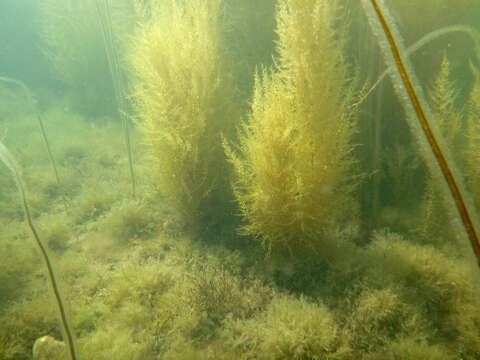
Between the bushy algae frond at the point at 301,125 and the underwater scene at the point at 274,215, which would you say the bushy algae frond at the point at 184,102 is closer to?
the underwater scene at the point at 274,215

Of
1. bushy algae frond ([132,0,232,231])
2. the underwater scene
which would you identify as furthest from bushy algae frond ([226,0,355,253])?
bushy algae frond ([132,0,232,231])

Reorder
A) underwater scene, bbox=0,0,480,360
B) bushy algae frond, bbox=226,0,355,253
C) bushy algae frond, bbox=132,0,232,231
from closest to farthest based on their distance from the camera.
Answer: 1. underwater scene, bbox=0,0,480,360
2. bushy algae frond, bbox=226,0,355,253
3. bushy algae frond, bbox=132,0,232,231

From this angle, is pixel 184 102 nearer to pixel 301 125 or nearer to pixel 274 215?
pixel 301 125

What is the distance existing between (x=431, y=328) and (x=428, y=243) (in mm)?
1534

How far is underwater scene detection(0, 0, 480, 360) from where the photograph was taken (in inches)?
80.2

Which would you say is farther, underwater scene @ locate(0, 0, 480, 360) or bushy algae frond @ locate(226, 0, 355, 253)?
bushy algae frond @ locate(226, 0, 355, 253)

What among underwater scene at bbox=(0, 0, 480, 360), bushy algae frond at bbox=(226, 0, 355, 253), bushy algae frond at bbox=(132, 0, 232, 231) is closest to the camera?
underwater scene at bbox=(0, 0, 480, 360)

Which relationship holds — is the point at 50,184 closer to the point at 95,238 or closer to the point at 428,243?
the point at 95,238

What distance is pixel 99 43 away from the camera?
11305 mm

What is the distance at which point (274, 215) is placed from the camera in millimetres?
2887

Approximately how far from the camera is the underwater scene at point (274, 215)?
2037mm

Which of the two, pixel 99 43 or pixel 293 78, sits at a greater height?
pixel 99 43

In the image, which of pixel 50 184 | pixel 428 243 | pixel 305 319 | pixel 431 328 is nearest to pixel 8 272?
pixel 50 184

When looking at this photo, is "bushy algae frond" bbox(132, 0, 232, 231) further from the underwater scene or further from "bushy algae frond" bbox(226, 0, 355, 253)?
"bushy algae frond" bbox(226, 0, 355, 253)
